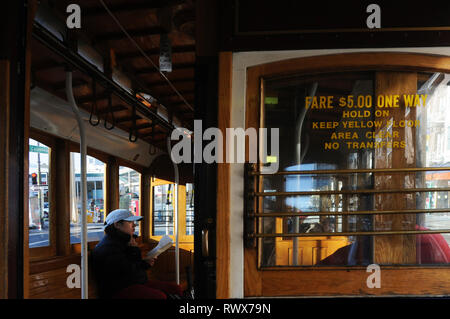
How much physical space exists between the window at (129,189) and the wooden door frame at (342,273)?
185 inches

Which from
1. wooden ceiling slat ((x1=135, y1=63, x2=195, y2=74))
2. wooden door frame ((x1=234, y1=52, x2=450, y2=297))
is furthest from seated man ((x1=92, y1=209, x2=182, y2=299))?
wooden ceiling slat ((x1=135, y1=63, x2=195, y2=74))

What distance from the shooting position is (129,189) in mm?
6512

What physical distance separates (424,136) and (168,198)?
6135 millimetres

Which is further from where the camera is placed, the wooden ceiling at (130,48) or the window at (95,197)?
Result: the window at (95,197)

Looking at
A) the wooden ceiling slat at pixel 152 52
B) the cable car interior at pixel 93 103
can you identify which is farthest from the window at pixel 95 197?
the wooden ceiling slat at pixel 152 52

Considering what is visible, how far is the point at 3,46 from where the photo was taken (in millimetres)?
1982

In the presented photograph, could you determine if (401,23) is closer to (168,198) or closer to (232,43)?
(232,43)

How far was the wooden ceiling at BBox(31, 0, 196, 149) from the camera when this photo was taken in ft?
9.19

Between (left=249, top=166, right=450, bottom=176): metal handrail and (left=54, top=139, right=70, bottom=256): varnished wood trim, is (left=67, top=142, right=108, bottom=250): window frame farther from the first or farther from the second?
(left=249, top=166, right=450, bottom=176): metal handrail

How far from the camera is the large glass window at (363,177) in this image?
1786 mm

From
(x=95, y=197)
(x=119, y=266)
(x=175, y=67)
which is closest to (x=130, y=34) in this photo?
(x=175, y=67)

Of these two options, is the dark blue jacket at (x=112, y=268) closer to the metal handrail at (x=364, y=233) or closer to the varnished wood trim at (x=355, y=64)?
the metal handrail at (x=364, y=233)

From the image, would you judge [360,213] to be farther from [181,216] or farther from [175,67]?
[181,216]
